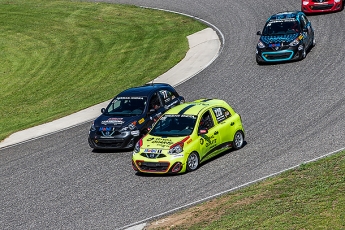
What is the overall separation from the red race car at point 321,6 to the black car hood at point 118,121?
17773mm

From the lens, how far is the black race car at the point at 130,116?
73.7ft

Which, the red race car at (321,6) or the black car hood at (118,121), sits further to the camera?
the red race car at (321,6)

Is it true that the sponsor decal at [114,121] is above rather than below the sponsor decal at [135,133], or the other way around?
above

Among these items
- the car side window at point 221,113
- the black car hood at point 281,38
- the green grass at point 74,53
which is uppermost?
the car side window at point 221,113

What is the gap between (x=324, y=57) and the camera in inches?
1235

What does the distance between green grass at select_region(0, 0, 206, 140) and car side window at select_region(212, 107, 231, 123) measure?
9.26 meters

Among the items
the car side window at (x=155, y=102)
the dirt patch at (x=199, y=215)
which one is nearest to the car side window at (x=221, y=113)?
the car side window at (x=155, y=102)

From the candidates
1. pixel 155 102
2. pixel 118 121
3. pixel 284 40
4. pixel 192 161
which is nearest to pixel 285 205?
pixel 192 161

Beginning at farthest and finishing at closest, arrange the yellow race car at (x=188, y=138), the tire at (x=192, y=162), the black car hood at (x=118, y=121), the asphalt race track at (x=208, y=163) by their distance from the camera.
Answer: the black car hood at (x=118, y=121) < the tire at (x=192, y=162) < the yellow race car at (x=188, y=138) < the asphalt race track at (x=208, y=163)

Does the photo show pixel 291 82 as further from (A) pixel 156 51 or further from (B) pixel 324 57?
(A) pixel 156 51

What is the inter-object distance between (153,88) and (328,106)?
6.09m

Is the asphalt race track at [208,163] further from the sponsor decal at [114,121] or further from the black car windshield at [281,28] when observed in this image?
the black car windshield at [281,28]

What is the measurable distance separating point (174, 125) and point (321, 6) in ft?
63.7

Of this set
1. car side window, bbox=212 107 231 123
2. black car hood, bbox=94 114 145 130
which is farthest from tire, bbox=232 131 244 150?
black car hood, bbox=94 114 145 130
